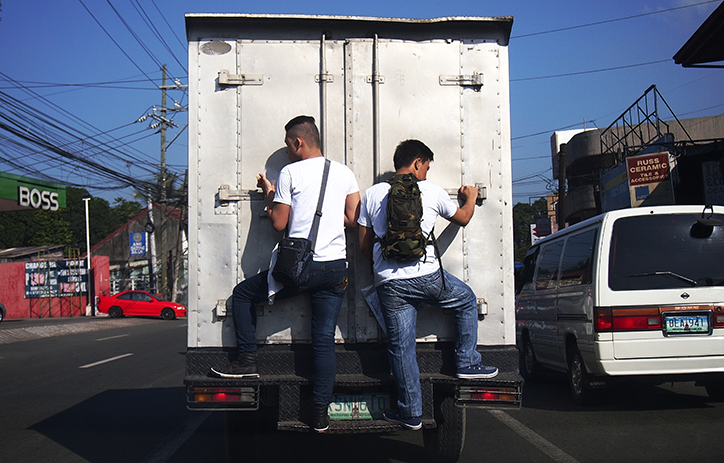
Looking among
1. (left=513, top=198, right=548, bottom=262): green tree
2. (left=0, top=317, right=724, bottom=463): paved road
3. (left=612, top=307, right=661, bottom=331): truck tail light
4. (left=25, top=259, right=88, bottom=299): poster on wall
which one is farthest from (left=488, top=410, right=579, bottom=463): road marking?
(left=513, top=198, right=548, bottom=262): green tree

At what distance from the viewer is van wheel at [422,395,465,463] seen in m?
4.16

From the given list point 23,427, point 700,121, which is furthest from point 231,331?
point 700,121

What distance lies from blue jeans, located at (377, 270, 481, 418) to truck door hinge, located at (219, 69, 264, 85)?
5.34ft

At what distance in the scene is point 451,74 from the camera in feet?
14.0

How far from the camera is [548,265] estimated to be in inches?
331

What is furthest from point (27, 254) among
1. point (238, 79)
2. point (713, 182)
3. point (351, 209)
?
point (351, 209)

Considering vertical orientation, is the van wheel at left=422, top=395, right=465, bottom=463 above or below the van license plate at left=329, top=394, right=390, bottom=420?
below

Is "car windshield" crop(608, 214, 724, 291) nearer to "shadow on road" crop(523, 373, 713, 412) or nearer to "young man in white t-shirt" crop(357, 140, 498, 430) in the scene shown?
"shadow on road" crop(523, 373, 713, 412)

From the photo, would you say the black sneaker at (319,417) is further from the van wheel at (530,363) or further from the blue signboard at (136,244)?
the blue signboard at (136,244)

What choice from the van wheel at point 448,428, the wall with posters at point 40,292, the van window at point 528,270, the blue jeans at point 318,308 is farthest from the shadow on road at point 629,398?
the wall with posters at point 40,292

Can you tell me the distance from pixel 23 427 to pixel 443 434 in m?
4.47

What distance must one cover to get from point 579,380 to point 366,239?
4.12 metres

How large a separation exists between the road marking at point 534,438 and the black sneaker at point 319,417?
2.06 metres

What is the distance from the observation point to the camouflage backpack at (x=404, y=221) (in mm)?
3762
